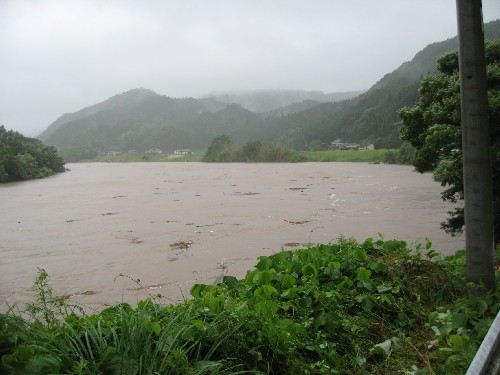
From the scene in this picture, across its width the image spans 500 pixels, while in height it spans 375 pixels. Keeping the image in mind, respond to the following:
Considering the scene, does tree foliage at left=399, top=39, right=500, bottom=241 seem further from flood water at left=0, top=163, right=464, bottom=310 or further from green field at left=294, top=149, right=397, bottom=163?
green field at left=294, top=149, right=397, bottom=163

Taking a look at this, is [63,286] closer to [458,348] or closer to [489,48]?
[458,348]

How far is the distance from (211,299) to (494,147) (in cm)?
500

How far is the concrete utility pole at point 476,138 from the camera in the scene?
2900 mm

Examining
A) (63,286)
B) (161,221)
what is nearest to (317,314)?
(63,286)

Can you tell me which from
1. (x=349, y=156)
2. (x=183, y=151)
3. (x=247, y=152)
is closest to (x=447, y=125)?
(x=349, y=156)

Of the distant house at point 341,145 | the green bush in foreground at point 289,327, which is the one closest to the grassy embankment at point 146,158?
the distant house at point 341,145

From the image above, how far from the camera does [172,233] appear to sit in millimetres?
9930

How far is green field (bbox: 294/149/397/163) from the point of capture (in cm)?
4809

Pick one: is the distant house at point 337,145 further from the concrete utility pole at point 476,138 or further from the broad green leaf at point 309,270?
the concrete utility pole at point 476,138

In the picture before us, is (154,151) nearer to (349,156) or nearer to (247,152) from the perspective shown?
(247,152)

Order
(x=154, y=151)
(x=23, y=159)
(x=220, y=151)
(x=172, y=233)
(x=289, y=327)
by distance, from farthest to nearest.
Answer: (x=154, y=151)
(x=220, y=151)
(x=23, y=159)
(x=172, y=233)
(x=289, y=327)

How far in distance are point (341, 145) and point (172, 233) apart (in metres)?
63.6

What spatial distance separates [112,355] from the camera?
74.9 inches

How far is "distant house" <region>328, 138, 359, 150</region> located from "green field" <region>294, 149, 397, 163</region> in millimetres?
10816
